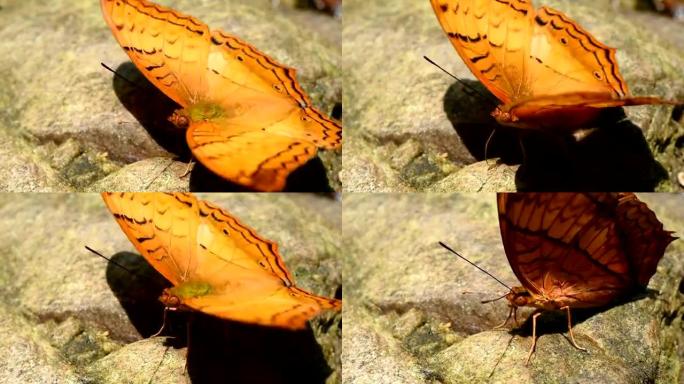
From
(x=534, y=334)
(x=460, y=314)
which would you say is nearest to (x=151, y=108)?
(x=460, y=314)

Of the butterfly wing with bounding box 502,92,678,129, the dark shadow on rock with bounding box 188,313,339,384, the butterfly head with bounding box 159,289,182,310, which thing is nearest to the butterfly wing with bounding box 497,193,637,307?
the butterfly wing with bounding box 502,92,678,129

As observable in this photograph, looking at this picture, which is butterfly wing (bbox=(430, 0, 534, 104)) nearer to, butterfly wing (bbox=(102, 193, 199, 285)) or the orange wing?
the orange wing

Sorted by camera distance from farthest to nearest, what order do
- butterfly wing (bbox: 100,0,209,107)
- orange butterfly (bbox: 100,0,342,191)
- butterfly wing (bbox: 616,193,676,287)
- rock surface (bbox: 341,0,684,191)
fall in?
rock surface (bbox: 341,0,684,191)
butterfly wing (bbox: 100,0,209,107)
orange butterfly (bbox: 100,0,342,191)
butterfly wing (bbox: 616,193,676,287)

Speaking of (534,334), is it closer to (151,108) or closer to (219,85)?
(219,85)

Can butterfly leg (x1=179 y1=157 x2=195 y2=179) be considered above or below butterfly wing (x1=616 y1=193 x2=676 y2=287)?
below

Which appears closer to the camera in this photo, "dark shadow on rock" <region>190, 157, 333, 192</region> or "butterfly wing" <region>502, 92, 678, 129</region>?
"butterfly wing" <region>502, 92, 678, 129</region>

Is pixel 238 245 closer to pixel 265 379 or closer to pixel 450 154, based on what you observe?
pixel 265 379

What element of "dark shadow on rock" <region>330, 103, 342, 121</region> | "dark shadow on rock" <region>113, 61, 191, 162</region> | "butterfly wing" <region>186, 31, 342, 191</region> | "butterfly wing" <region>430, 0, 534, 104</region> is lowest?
"dark shadow on rock" <region>330, 103, 342, 121</region>

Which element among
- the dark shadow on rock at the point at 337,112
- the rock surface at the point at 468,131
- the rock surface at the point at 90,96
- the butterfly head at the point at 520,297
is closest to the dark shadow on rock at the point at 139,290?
the rock surface at the point at 90,96
